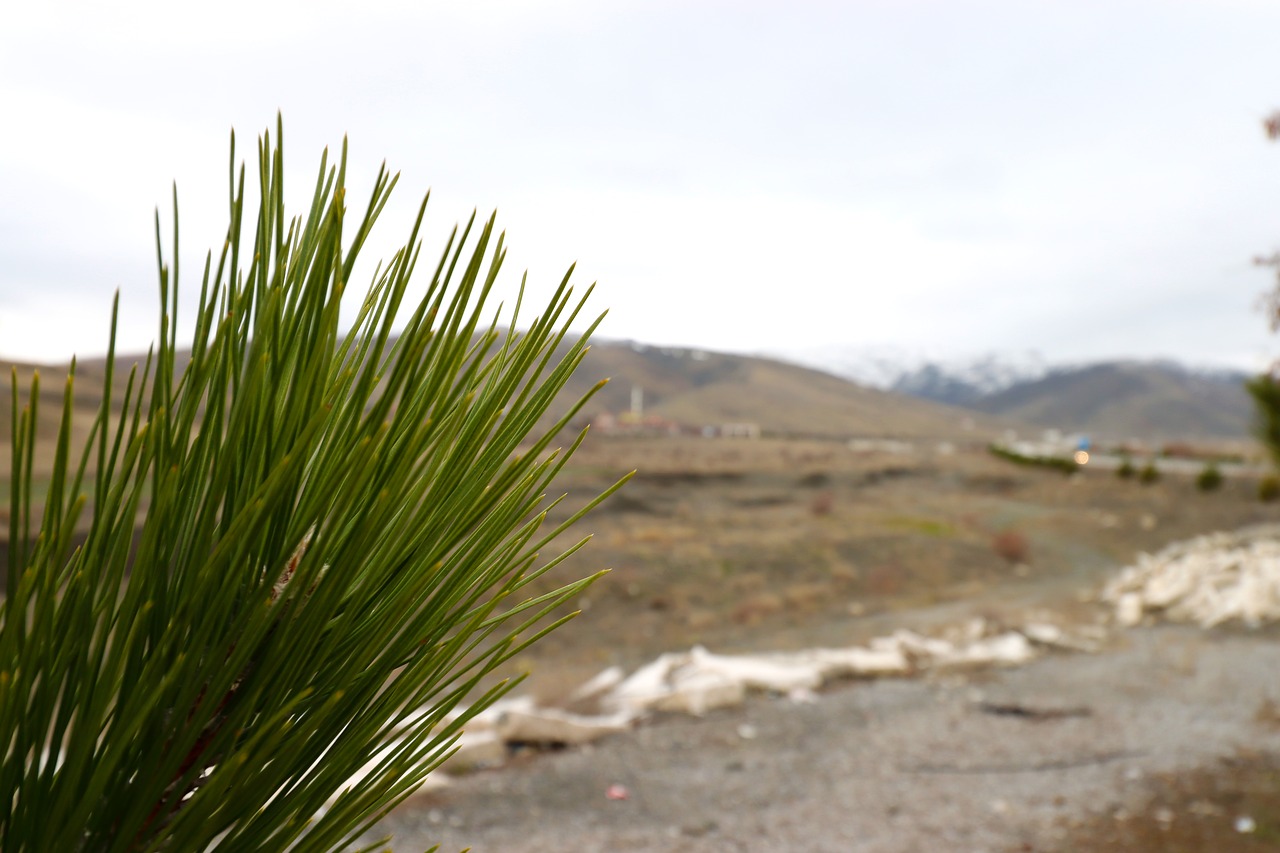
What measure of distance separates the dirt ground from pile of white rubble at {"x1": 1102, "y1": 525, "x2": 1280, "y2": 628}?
1.89 ft

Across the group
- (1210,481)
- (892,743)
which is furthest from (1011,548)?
(892,743)

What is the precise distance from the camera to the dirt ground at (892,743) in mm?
5078

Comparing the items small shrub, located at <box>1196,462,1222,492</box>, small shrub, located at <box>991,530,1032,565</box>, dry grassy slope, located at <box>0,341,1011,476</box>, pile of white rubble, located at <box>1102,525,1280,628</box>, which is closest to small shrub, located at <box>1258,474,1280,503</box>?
small shrub, located at <box>1196,462,1222,492</box>

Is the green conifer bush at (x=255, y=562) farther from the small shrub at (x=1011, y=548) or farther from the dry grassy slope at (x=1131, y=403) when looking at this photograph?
the dry grassy slope at (x=1131, y=403)

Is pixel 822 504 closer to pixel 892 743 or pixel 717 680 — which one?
pixel 717 680

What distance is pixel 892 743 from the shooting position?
6.51 metres

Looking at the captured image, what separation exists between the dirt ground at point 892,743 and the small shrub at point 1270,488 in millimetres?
6052

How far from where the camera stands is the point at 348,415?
0.73 m

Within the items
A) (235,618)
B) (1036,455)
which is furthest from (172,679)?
(1036,455)

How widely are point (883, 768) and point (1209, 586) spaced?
7423mm

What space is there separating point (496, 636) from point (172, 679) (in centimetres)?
1210

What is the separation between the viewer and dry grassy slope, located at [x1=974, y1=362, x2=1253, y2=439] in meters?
123

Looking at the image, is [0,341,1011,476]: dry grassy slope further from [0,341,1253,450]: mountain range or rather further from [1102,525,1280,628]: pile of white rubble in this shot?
[1102,525,1280,628]: pile of white rubble

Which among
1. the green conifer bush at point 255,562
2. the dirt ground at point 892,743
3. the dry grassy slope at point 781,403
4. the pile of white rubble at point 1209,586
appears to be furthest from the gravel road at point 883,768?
the dry grassy slope at point 781,403
